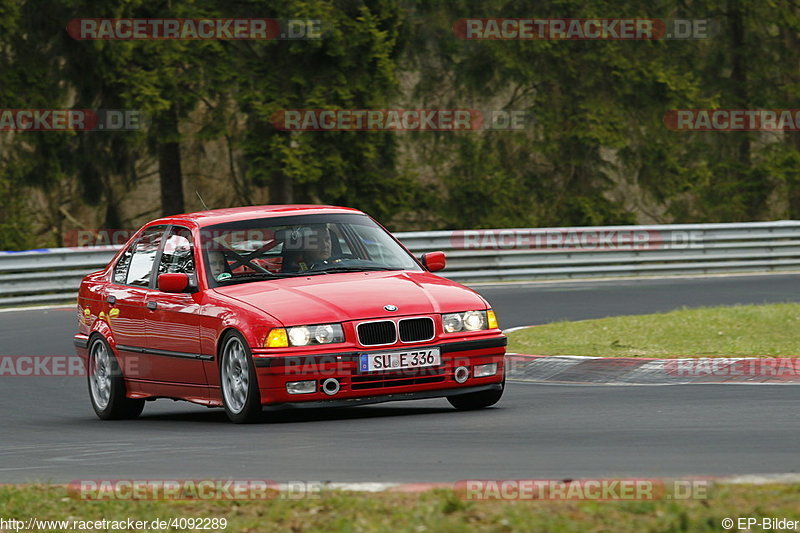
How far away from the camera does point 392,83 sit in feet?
111

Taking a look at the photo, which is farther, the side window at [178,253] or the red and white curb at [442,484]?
the side window at [178,253]

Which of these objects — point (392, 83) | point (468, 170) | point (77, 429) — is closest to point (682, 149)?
point (468, 170)

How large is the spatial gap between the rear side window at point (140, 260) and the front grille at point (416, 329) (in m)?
2.56

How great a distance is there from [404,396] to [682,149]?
35.3 metres

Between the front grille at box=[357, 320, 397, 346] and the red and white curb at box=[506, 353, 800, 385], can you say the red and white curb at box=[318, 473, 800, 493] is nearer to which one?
the front grille at box=[357, 320, 397, 346]

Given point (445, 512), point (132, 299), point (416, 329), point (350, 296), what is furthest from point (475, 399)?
point (445, 512)

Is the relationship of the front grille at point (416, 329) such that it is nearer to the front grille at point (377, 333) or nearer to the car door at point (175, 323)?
the front grille at point (377, 333)

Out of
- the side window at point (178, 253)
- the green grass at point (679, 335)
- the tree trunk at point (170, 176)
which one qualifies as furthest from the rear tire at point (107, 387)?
the tree trunk at point (170, 176)

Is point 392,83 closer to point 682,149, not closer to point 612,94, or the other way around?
point 612,94

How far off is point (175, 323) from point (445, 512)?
526 cm

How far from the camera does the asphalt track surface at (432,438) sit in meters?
7.56

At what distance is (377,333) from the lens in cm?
1002

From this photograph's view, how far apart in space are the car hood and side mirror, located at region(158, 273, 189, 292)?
0.29m

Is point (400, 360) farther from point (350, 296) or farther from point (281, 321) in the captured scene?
point (281, 321)
